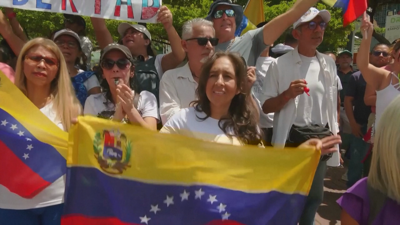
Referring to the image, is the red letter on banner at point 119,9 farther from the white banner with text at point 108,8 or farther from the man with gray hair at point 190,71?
the man with gray hair at point 190,71

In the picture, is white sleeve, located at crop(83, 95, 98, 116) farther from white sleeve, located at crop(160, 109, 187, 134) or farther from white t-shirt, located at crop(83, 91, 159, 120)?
white sleeve, located at crop(160, 109, 187, 134)

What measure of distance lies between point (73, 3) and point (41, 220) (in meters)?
1.86

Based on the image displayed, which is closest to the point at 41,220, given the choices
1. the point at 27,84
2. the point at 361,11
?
the point at 27,84

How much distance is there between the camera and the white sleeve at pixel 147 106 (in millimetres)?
2793

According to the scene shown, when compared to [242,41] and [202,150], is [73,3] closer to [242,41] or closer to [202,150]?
[242,41]

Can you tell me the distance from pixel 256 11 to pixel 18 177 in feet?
15.5

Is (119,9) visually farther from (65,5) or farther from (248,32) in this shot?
(248,32)

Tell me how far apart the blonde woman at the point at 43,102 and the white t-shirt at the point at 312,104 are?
5.64 feet

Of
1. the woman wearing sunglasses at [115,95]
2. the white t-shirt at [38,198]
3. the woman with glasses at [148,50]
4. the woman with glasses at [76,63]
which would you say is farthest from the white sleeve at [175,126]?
the woman with glasses at [76,63]

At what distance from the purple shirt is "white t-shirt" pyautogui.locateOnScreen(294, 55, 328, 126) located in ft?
4.64

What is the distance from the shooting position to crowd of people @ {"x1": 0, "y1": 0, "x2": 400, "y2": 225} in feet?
5.95

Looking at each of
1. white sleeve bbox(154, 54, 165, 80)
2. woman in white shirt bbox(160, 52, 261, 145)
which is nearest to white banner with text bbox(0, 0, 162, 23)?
white sleeve bbox(154, 54, 165, 80)

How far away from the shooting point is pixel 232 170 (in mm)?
2137

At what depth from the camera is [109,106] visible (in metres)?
2.81
